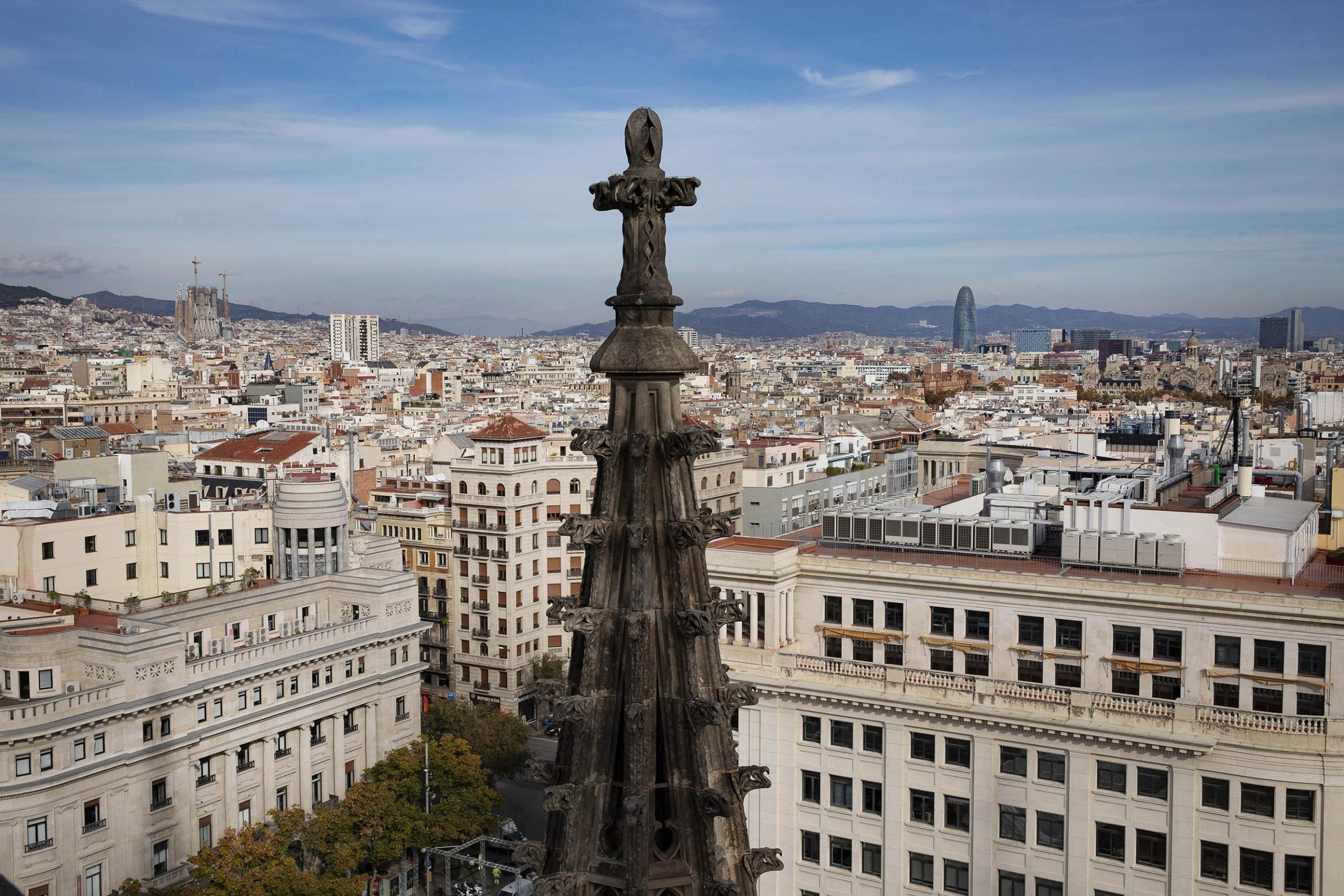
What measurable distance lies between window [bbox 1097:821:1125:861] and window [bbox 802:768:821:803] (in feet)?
25.1

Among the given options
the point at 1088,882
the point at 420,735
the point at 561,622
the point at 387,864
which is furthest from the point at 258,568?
the point at 561,622

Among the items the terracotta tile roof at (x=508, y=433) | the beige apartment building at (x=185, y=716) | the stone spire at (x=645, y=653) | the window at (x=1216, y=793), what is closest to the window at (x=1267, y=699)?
the window at (x=1216, y=793)

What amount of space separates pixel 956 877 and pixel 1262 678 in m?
9.44

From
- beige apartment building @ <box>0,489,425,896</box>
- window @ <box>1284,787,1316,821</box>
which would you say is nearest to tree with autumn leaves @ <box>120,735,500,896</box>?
beige apartment building @ <box>0,489,425,896</box>

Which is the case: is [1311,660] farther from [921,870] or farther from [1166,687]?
[921,870]

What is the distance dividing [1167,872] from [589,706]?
26.1m

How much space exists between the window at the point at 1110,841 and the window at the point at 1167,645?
4407 millimetres

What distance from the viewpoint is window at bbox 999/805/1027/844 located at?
3164cm

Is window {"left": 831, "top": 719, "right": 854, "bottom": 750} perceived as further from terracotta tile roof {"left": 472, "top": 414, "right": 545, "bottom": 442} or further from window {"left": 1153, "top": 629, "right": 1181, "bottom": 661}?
terracotta tile roof {"left": 472, "top": 414, "right": 545, "bottom": 442}

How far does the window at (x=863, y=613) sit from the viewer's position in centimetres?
3534

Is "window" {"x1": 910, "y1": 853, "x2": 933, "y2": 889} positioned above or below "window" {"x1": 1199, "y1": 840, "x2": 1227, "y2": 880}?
below

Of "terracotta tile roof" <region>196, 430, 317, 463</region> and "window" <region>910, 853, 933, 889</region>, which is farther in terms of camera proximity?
"terracotta tile roof" <region>196, 430, 317, 463</region>

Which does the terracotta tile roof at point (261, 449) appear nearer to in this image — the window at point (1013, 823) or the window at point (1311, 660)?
the window at point (1013, 823)

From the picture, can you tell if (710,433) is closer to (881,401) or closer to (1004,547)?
(1004,547)
